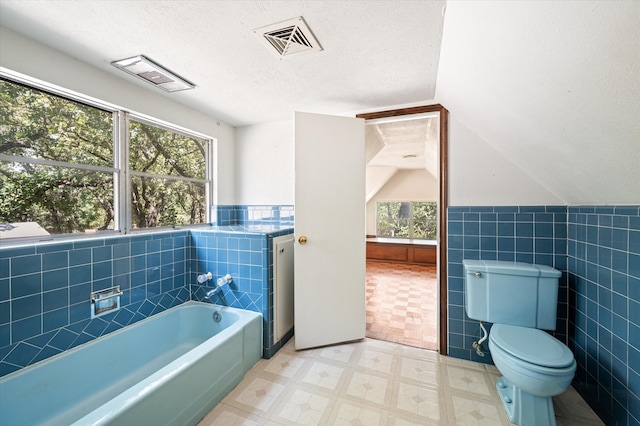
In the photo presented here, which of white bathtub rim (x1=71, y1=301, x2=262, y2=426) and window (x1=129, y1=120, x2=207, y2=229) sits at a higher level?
window (x1=129, y1=120, x2=207, y2=229)

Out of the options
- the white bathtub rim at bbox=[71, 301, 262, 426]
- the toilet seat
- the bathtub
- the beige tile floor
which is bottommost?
the beige tile floor

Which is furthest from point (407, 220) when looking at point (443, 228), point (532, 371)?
point (532, 371)

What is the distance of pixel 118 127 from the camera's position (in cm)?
192

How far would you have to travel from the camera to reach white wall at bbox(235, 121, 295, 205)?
273 centimetres

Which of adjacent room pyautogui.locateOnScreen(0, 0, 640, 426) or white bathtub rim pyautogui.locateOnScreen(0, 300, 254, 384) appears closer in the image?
adjacent room pyautogui.locateOnScreen(0, 0, 640, 426)

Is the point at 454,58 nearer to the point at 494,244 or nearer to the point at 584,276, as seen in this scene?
the point at 494,244

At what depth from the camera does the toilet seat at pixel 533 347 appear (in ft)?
4.10

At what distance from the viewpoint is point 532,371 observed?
1.27 m

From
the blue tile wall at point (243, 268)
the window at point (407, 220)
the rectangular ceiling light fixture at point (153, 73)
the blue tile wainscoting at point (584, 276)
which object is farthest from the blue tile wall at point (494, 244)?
the window at point (407, 220)

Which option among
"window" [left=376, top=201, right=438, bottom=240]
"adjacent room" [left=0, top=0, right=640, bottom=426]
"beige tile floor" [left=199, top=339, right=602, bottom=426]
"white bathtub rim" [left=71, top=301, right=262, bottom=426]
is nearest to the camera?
"white bathtub rim" [left=71, top=301, right=262, bottom=426]

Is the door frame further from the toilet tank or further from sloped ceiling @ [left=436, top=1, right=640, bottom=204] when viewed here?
sloped ceiling @ [left=436, top=1, right=640, bottom=204]

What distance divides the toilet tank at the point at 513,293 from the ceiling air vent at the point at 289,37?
178 centimetres

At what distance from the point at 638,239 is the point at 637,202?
7.0 inches

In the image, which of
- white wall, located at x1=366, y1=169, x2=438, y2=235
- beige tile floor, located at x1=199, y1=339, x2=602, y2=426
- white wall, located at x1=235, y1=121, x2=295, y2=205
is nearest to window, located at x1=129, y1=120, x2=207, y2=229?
white wall, located at x1=235, y1=121, x2=295, y2=205
